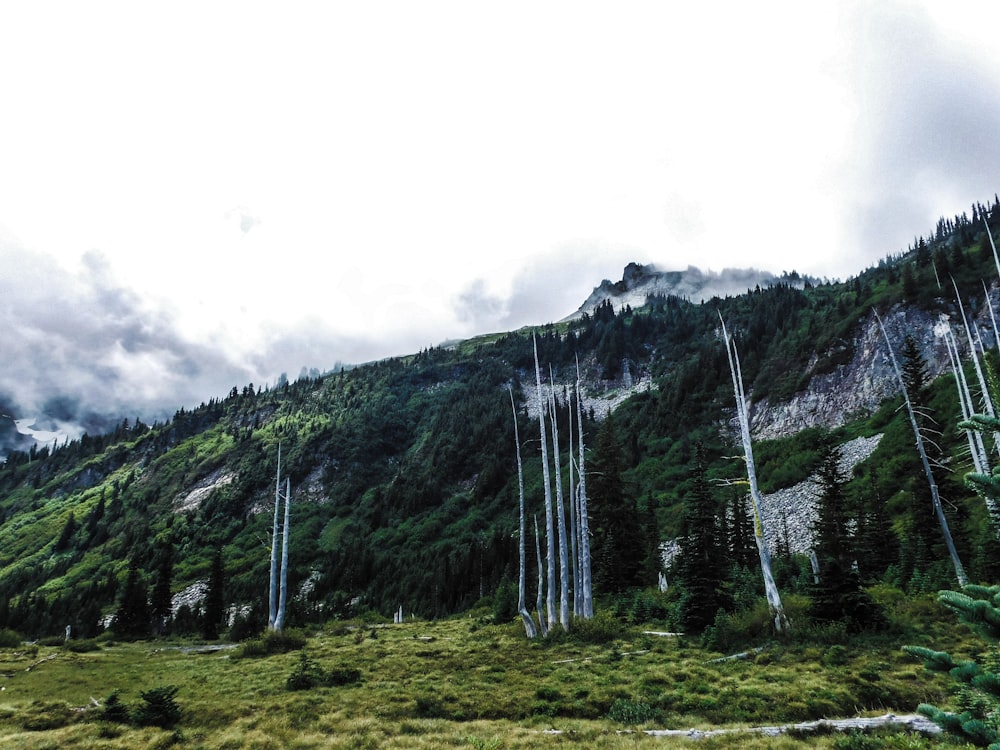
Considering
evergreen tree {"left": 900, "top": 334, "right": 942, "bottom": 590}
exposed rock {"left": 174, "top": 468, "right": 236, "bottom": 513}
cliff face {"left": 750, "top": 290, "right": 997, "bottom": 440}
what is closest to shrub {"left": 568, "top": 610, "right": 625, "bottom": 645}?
evergreen tree {"left": 900, "top": 334, "right": 942, "bottom": 590}

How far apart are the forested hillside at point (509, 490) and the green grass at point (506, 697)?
5.97 m

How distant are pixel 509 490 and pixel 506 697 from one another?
100737 mm

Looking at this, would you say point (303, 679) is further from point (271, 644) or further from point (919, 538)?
point (919, 538)

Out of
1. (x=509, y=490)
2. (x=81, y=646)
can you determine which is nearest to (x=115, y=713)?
(x=81, y=646)

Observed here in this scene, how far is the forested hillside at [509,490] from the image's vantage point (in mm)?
38500

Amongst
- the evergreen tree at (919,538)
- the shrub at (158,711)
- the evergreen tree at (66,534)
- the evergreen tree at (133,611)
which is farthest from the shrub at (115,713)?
the evergreen tree at (66,534)

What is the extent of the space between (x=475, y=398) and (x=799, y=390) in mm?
101186

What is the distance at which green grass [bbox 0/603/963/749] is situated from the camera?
39.4ft

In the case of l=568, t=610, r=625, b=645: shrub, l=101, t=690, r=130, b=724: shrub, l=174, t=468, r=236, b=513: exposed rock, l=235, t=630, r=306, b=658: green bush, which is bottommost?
l=235, t=630, r=306, b=658: green bush

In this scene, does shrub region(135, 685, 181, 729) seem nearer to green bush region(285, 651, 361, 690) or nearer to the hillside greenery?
green bush region(285, 651, 361, 690)

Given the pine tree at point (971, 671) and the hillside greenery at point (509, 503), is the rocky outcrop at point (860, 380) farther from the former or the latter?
the pine tree at point (971, 671)

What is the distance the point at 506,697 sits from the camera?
1520 centimetres

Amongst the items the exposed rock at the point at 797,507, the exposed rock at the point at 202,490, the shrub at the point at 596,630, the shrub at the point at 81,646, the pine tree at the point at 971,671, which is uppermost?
the exposed rock at the point at 202,490

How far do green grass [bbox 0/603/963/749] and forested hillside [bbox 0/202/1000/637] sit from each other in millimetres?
5966
